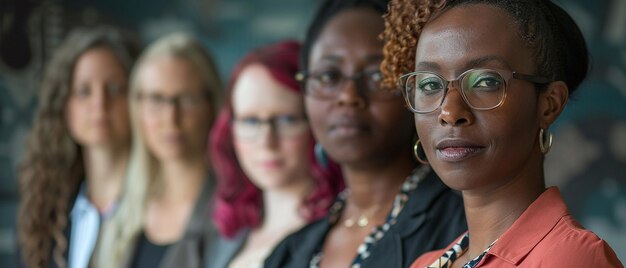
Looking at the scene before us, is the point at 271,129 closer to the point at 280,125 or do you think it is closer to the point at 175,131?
the point at 280,125

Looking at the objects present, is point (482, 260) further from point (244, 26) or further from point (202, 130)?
point (244, 26)

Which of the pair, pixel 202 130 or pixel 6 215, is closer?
pixel 202 130

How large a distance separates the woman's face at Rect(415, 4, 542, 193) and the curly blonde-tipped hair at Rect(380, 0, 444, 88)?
13 centimetres

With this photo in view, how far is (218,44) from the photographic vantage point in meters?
5.05

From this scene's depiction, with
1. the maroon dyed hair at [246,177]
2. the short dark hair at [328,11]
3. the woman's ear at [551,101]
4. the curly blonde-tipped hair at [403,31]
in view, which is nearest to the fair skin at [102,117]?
the maroon dyed hair at [246,177]

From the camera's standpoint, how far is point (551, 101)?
1.90m

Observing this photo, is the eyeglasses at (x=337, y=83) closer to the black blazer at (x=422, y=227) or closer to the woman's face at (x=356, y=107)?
the woman's face at (x=356, y=107)

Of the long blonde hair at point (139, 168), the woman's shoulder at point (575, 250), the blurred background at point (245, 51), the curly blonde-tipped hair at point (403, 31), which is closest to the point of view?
the woman's shoulder at point (575, 250)

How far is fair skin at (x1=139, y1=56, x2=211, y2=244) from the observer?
13.3ft

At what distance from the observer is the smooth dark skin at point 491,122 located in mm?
1851

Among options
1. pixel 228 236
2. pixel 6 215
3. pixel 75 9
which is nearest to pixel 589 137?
pixel 228 236

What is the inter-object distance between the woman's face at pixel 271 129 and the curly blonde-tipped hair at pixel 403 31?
4.06ft

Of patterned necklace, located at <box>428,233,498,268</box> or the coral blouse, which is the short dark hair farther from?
the coral blouse

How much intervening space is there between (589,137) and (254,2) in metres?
1.82
